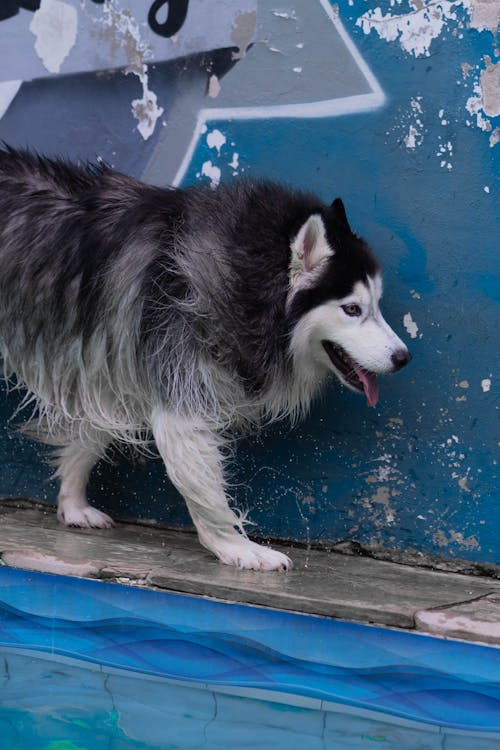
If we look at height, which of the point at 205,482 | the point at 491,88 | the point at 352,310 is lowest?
the point at 205,482

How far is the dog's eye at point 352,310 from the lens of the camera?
382cm

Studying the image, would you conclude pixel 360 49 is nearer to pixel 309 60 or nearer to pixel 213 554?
pixel 309 60

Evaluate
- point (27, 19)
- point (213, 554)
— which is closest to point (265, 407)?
point (213, 554)

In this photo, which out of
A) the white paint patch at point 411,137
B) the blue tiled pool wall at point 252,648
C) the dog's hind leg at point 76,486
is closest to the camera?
the blue tiled pool wall at point 252,648

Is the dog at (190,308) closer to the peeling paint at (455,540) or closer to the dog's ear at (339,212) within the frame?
the dog's ear at (339,212)

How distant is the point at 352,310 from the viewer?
12.6 feet

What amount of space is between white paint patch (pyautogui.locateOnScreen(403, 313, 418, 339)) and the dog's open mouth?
346mm

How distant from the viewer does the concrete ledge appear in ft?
11.3

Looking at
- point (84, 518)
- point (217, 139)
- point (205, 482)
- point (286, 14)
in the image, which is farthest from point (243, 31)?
point (84, 518)

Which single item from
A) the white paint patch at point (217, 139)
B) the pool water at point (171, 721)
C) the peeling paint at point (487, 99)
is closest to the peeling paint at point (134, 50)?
the white paint patch at point (217, 139)

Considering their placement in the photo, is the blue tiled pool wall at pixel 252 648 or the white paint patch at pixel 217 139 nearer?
the blue tiled pool wall at pixel 252 648

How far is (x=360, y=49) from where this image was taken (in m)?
4.21

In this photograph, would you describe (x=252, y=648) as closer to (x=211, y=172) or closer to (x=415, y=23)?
(x=211, y=172)

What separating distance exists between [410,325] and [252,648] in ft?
4.81
